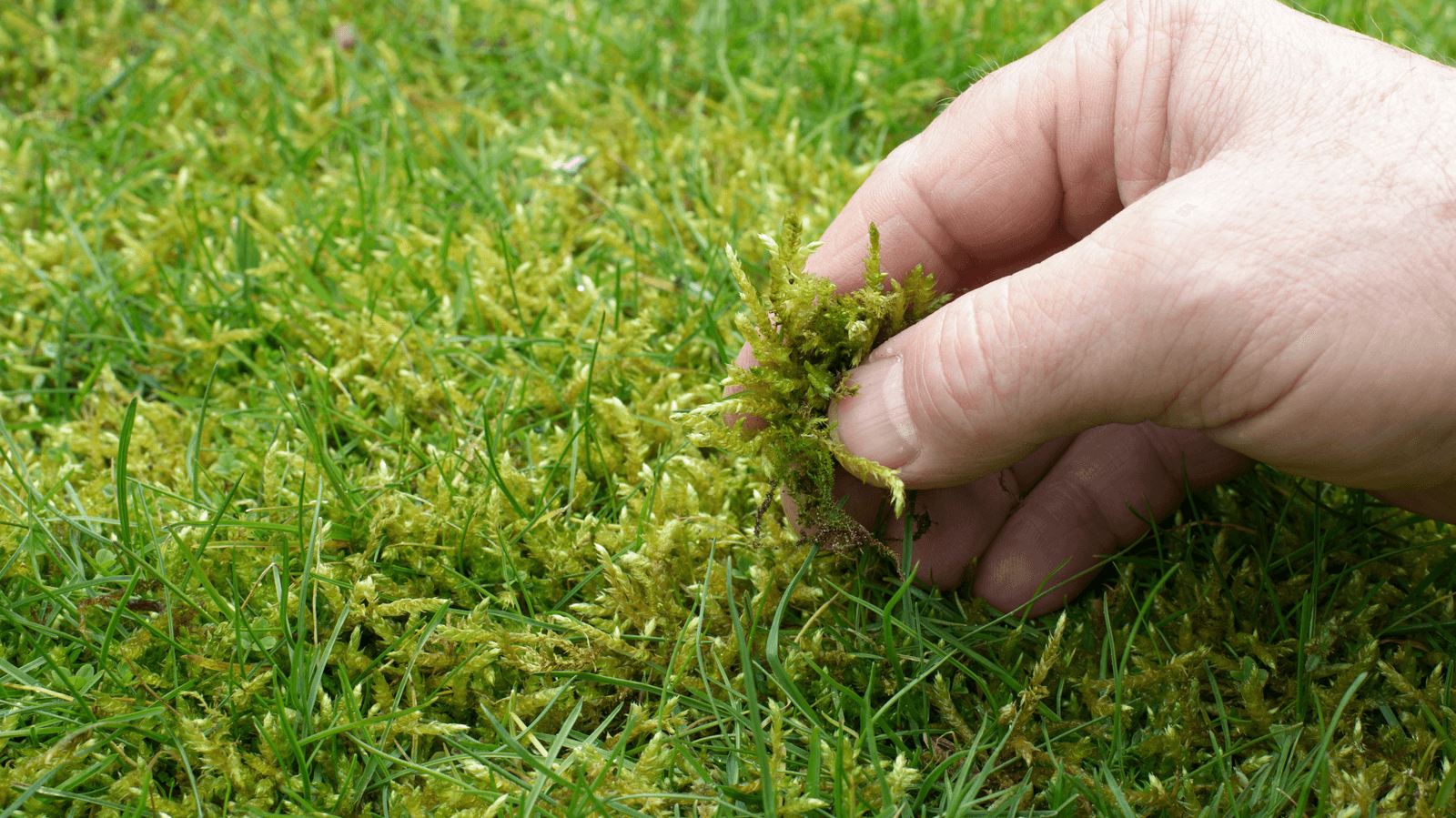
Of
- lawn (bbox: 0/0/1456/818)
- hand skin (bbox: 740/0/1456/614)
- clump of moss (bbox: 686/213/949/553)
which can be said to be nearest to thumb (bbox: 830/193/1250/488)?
hand skin (bbox: 740/0/1456/614)

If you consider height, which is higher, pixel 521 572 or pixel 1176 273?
pixel 1176 273

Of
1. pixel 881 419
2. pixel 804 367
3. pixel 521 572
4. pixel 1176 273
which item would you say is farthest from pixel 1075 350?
pixel 521 572

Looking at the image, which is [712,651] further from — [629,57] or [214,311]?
[629,57]

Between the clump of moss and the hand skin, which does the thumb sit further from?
the clump of moss

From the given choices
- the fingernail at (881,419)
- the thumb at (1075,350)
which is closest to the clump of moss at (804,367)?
the fingernail at (881,419)

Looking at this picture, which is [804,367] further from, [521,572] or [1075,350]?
[521,572]

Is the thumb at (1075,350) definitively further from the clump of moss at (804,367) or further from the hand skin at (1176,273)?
the clump of moss at (804,367)

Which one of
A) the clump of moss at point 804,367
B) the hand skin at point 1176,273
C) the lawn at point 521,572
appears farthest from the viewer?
the clump of moss at point 804,367
